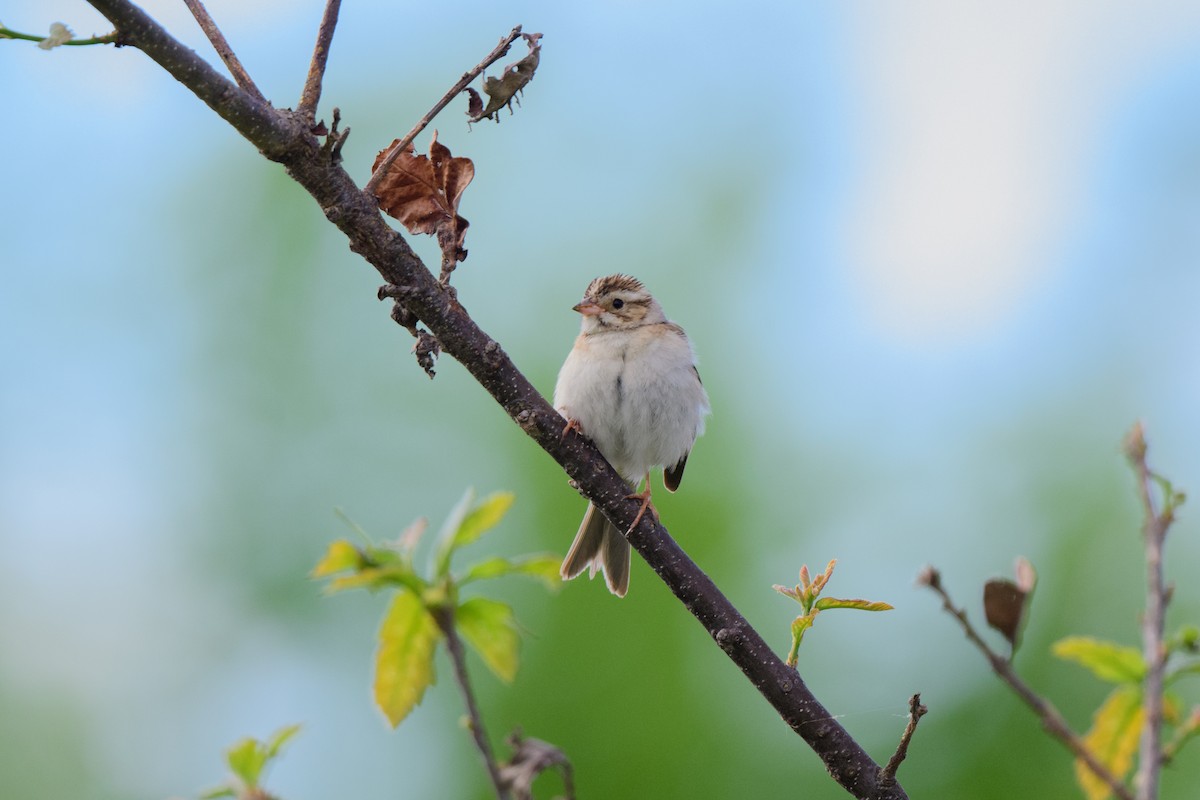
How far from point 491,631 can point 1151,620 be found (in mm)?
707

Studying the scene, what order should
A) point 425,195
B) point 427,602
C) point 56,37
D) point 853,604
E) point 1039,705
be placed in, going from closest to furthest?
1. point 1039,705
2. point 427,602
3. point 56,37
4. point 853,604
5. point 425,195

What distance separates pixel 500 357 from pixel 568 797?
1.50m

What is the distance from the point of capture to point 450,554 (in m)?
1.37

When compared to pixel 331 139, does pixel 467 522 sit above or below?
below

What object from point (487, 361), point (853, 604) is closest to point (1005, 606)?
point (853, 604)

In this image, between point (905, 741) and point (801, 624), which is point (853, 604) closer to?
point (801, 624)

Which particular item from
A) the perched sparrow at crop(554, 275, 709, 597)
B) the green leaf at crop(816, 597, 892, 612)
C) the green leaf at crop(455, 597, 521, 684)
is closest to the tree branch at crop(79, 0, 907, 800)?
the green leaf at crop(816, 597, 892, 612)

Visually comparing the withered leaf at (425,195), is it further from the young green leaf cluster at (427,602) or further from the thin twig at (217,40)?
the young green leaf cluster at (427,602)

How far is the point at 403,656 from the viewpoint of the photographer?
140cm

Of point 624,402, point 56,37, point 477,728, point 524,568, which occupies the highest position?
point 624,402

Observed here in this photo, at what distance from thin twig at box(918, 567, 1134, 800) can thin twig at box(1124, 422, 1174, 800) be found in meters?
0.03

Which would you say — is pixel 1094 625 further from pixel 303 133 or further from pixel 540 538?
pixel 303 133

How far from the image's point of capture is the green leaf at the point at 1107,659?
4.35ft

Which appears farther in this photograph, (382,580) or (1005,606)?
(382,580)
